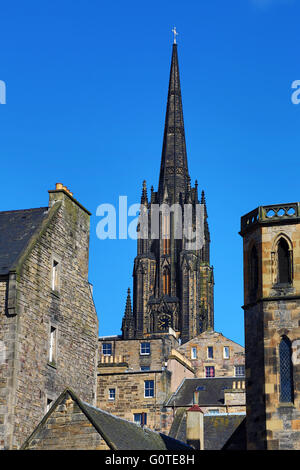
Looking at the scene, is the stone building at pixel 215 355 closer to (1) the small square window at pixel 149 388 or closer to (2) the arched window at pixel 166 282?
(1) the small square window at pixel 149 388

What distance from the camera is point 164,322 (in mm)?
122500

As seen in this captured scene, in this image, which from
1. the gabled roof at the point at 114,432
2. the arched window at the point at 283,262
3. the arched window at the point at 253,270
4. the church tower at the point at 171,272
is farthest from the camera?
the church tower at the point at 171,272

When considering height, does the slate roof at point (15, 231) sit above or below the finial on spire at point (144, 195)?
below

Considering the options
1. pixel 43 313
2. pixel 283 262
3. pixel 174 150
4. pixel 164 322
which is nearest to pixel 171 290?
pixel 164 322

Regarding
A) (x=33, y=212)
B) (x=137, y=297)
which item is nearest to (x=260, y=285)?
(x=33, y=212)

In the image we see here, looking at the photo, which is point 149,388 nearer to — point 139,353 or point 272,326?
point 139,353

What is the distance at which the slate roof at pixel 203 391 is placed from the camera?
69.3 meters

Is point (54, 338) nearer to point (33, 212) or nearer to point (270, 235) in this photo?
point (33, 212)

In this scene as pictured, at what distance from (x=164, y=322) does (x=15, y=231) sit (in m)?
82.9

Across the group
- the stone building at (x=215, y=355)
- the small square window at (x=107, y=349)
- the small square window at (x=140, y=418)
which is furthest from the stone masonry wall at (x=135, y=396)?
the stone building at (x=215, y=355)

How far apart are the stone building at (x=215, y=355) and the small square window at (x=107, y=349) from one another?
6.46 meters
